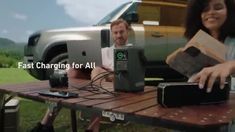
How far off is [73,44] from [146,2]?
1.36m

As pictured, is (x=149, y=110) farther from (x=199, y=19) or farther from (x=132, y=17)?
(x=132, y=17)

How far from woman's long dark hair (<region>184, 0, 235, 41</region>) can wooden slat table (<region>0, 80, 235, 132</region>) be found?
30 centimetres

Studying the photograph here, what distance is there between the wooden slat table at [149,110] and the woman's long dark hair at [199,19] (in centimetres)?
30

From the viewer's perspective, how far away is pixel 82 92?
6.49 feet

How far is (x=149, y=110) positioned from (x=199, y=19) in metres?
0.74

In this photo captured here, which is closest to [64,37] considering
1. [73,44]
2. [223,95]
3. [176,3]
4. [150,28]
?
[73,44]

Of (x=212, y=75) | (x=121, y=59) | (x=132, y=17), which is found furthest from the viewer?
(x=132, y=17)

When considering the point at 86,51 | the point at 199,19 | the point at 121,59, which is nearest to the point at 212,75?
the point at 121,59

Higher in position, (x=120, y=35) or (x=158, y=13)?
(x=158, y=13)

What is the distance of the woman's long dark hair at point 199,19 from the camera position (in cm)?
189

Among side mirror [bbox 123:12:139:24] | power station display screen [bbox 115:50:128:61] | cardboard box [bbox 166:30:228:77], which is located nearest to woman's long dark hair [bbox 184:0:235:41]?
cardboard box [bbox 166:30:228:77]

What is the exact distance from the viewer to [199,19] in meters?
1.98

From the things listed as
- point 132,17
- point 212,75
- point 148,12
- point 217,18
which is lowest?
point 212,75

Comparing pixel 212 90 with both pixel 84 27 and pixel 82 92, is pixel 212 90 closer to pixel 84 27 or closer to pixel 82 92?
pixel 82 92
